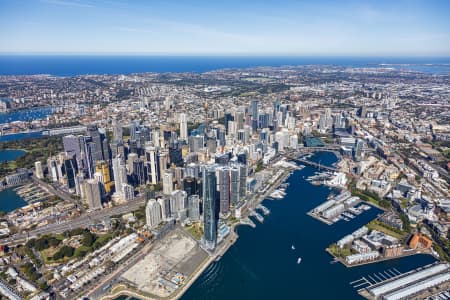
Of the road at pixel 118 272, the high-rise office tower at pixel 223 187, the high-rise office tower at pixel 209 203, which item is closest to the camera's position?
the road at pixel 118 272

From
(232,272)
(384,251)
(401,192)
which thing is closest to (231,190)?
(232,272)

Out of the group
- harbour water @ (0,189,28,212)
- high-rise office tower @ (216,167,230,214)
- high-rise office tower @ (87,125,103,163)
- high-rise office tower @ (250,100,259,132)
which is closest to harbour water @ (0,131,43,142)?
harbour water @ (0,189,28,212)

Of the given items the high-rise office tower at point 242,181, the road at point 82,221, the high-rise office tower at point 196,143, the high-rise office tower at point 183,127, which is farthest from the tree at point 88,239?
the high-rise office tower at point 183,127

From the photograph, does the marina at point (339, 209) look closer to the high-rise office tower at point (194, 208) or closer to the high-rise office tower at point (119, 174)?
the high-rise office tower at point (194, 208)

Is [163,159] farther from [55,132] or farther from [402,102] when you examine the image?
[402,102]

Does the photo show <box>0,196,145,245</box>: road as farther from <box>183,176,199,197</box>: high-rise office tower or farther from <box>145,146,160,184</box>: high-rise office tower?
<box>183,176,199,197</box>: high-rise office tower

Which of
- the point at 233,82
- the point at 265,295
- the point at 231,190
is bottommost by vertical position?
the point at 265,295
